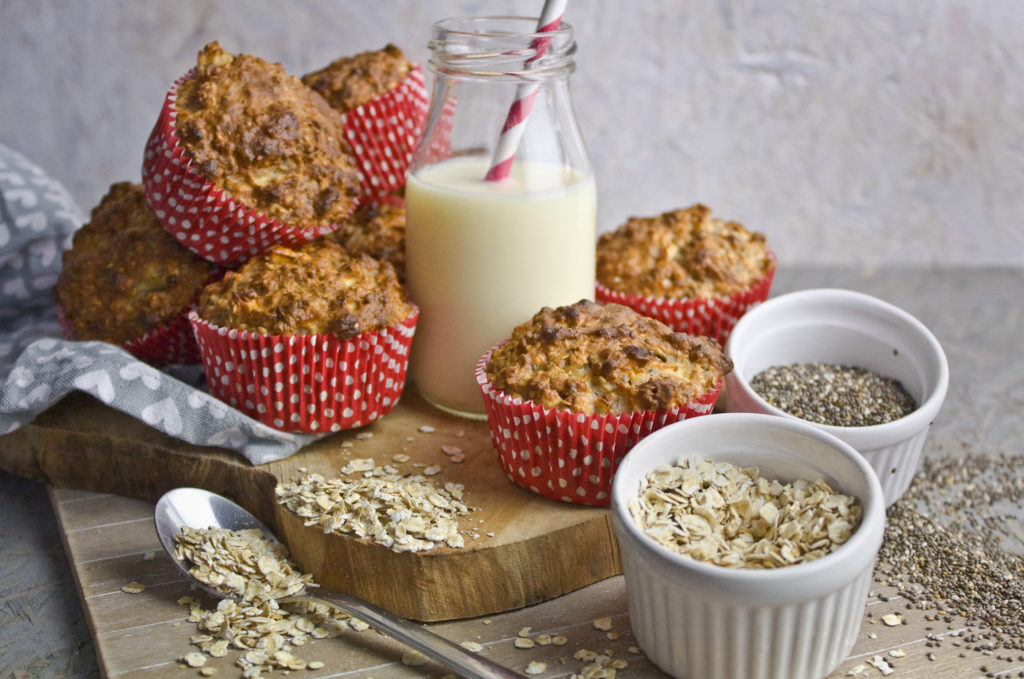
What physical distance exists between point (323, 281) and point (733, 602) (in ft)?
3.98

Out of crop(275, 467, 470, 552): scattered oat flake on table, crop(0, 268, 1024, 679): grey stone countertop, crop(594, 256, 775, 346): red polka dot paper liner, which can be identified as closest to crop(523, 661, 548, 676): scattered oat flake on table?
crop(275, 467, 470, 552): scattered oat flake on table

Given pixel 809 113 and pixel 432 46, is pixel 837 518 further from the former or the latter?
pixel 809 113

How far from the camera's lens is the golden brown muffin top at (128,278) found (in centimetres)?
258

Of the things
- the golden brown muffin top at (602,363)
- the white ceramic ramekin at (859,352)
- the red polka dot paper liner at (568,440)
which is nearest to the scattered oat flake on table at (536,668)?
the red polka dot paper liner at (568,440)

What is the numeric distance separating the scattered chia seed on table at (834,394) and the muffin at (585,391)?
26 centimetres

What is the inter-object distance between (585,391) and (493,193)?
0.56 m

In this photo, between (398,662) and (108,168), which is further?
(108,168)

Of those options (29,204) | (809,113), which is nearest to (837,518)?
(29,204)

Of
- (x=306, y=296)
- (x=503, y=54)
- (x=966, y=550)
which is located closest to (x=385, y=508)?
(x=306, y=296)

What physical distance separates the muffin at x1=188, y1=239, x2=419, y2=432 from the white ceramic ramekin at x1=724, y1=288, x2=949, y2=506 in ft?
2.73

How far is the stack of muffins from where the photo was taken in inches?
93.0

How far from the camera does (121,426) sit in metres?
2.56

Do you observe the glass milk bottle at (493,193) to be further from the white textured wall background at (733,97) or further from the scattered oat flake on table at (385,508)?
the white textured wall background at (733,97)

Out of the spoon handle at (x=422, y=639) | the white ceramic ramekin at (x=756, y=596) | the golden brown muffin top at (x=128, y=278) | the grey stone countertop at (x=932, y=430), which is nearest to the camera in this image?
the white ceramic ramekin at (x=756, y=596)
